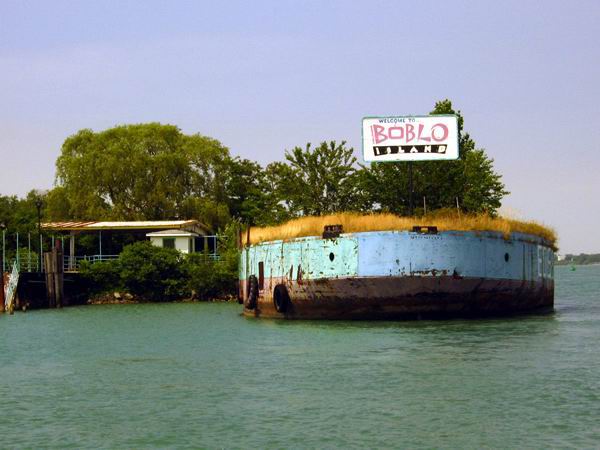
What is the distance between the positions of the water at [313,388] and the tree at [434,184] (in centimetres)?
2401

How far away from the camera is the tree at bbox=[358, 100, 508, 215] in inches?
2328

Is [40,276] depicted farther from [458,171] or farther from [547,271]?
[547,271]

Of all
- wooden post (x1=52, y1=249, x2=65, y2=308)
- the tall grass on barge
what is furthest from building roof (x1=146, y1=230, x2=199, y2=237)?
the tall grass on barge

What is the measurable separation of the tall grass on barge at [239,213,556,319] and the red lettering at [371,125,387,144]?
5142mm

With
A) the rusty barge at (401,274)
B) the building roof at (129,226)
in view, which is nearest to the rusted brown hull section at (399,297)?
the rusty barge at (401,274)

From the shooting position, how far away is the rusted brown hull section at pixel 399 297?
35.6 m

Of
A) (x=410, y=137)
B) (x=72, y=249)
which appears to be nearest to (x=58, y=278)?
(x=72, y=249)

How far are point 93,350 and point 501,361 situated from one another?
12881mm

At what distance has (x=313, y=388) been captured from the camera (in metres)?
21.0

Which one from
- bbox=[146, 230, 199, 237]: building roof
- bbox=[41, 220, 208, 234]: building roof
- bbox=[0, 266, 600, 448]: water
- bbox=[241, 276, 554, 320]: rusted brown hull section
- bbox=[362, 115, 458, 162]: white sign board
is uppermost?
bbox=[362, 115, 458, 162]: white sign board

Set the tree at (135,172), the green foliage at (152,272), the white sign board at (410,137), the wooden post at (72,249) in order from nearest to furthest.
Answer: the white sign board at (410,137), the green foliage at (152,272), the wooden post at (72,249), the tree at (135,172)

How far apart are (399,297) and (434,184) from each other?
24.3 metres

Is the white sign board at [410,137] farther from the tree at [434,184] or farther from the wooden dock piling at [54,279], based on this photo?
the wooden dock piling at [54,279]

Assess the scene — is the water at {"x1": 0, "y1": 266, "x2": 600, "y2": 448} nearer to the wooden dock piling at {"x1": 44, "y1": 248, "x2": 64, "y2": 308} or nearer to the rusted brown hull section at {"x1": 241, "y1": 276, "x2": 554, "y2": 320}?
the rusted brown hull section at {"x1": 241, "y1": 276, "x2": 554, "y2": 320}
